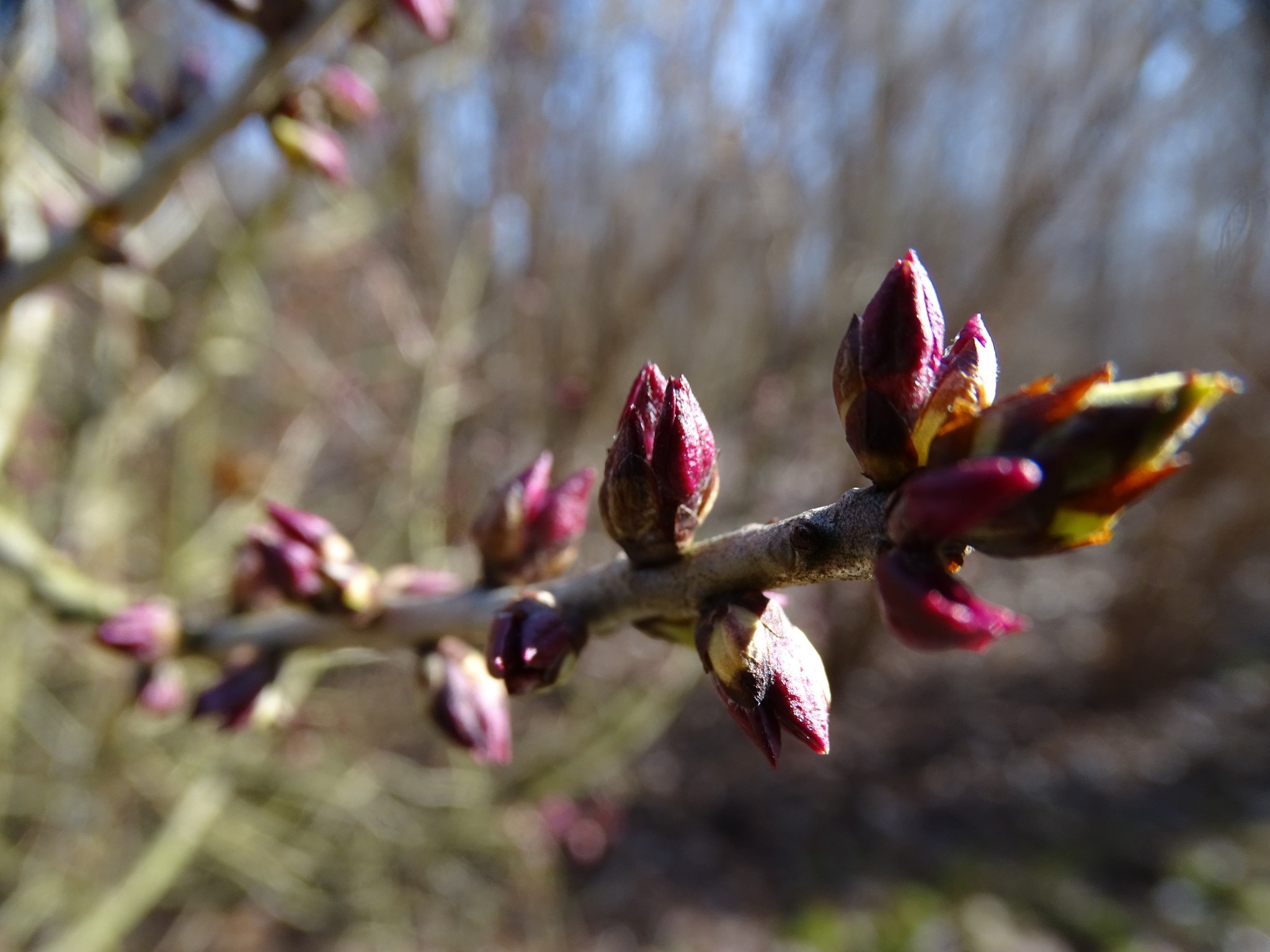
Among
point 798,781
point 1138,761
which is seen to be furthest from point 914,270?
point 1138,761

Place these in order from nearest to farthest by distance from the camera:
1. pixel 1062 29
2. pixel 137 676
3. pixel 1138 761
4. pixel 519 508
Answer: pixel 519 508 → pixel 137 676 → pixel 1062 29 → pixel 1138 761

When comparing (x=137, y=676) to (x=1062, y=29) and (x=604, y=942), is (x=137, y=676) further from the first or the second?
(x=1062, y=29)

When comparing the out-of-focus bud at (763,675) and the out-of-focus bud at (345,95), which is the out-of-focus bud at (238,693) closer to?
the out-of-focus bud at (763,675)

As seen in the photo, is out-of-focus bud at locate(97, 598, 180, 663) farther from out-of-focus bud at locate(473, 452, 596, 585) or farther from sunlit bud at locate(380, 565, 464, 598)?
out-of-focus bud at locate(473, 452, 596, 585)

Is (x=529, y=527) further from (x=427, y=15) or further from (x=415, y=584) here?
(x=427, y=15)

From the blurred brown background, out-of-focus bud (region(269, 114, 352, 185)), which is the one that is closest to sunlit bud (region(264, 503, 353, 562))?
out-of-focus bud (region(269, 114, 352, 185))

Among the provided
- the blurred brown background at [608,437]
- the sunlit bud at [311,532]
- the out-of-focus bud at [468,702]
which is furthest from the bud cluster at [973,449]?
the blurred brown background at [608,437]
